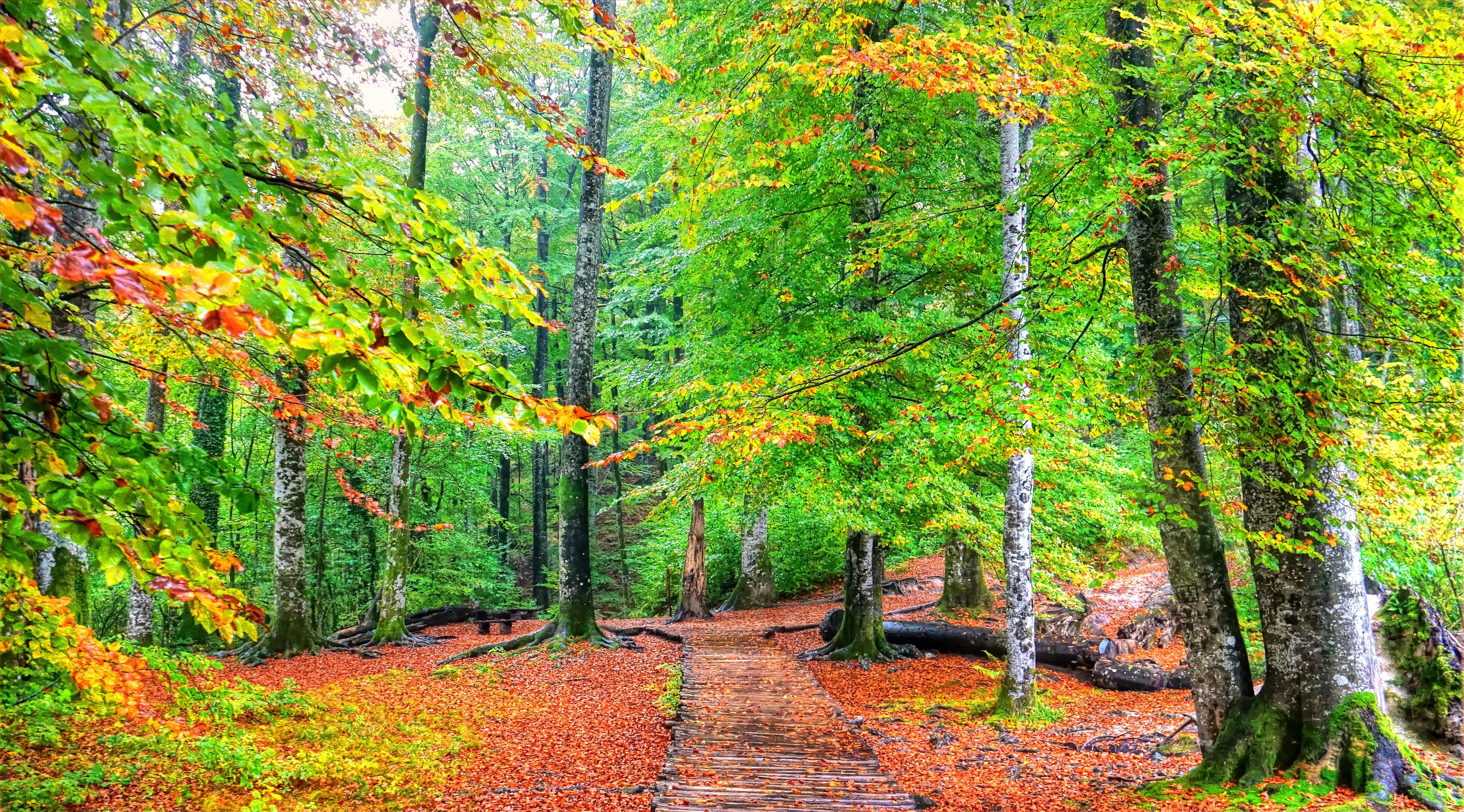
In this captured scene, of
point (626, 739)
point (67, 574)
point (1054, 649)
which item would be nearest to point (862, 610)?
point (1054, 649)

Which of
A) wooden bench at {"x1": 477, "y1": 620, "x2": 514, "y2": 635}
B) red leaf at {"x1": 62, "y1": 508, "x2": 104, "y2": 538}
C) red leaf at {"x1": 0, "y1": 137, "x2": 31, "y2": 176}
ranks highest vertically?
red leaf at {"x1": 0, "y1": 137, "x2": 31, "y2": 176}

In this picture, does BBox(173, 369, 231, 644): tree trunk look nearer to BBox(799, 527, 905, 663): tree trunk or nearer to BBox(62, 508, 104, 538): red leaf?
BBox(799, 527, 905, 663): tree trunk

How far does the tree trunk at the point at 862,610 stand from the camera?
10578 mm

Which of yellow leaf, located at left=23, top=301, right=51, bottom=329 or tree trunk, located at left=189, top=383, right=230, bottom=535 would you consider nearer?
yellow leaf, located at left=23, top=301, right=51, bottom=329

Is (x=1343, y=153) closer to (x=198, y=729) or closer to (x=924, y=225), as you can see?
(x=924, y=225)

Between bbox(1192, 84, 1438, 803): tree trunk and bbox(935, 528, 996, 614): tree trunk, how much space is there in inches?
356

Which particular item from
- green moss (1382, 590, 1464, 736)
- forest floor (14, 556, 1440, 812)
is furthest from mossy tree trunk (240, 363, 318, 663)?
green moss (1382, 590, 1464, 736)

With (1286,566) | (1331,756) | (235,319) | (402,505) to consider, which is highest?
(235,319)

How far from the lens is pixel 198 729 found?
247 inches

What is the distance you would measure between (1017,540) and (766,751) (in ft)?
12.5

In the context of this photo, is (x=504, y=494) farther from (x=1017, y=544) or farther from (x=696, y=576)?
(x=1017, y=544)

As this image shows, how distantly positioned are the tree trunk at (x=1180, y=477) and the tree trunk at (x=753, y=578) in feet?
38.1

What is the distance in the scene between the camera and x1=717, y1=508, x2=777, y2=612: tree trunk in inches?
653

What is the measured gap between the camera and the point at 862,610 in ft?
35.3
